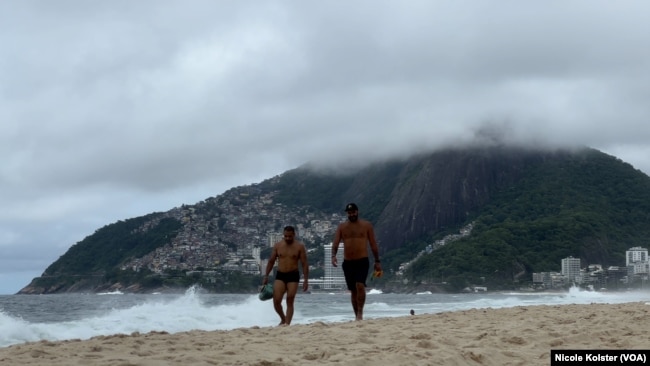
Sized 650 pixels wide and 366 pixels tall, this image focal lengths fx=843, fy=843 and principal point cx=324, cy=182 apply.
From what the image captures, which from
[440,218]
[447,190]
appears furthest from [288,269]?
[447,190]

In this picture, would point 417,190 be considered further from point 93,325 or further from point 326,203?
point 93,325

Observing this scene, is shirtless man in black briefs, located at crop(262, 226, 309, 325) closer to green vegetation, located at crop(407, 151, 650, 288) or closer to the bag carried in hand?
the bag carried in hand

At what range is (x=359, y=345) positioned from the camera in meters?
7.11

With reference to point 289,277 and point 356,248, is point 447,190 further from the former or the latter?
point 356,248

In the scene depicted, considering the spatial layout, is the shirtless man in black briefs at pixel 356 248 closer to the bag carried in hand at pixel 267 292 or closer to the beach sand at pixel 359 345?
the bag carried in hand at pixel 267 292

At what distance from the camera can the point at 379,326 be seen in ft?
29.0

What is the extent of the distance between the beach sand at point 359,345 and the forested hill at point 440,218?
7685 cm

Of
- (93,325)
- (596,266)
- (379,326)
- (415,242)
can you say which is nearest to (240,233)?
(415,242)

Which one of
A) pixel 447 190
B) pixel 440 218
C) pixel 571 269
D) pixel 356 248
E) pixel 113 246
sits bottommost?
pixel 571 269

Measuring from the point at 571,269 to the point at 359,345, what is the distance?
7768cm

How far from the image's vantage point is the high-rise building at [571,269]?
79438 mm

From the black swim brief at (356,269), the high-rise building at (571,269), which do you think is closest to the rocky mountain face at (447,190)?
the high-rise building at (571,269)

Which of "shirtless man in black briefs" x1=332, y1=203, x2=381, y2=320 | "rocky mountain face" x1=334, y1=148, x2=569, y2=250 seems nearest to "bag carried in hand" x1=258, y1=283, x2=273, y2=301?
"shirtless man in black briefs" x1=332, y1=203, x2=381, y2=320

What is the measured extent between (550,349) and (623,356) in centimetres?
84
